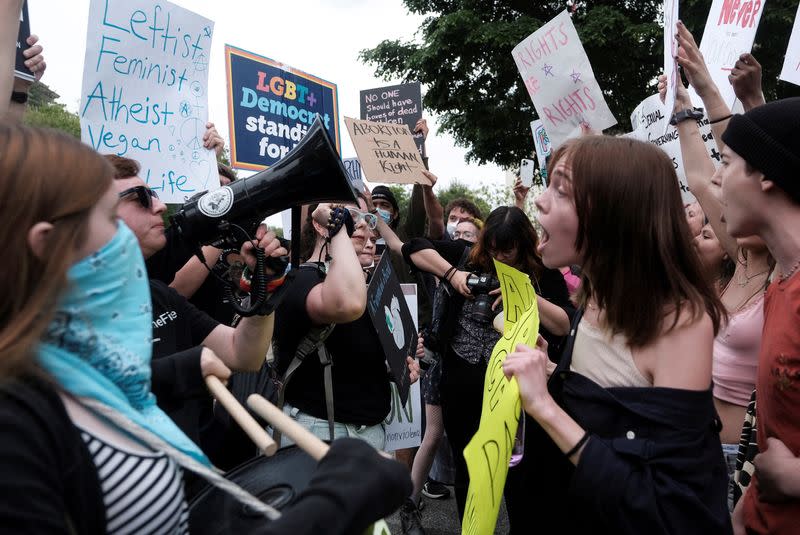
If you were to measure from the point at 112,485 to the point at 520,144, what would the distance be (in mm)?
16830

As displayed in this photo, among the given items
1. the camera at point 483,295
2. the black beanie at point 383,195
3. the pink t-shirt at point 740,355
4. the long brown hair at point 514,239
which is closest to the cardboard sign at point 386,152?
the black beanie at point 383,195

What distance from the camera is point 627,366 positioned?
4.84 feet

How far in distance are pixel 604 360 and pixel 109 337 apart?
3.84 ft

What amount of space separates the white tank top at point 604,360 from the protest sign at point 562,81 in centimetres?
253

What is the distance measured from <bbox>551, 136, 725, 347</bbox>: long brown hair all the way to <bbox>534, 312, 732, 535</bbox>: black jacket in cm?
17

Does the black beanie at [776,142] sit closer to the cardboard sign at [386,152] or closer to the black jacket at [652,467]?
the black jacket at [652,467]

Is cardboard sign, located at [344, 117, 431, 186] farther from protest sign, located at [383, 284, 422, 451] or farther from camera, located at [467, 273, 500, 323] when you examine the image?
camera, located at [467, 273, 500, 323]

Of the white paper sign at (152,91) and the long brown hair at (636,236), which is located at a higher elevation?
the white paper sign at (152,91)

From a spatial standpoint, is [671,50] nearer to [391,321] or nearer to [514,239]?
[514,239]

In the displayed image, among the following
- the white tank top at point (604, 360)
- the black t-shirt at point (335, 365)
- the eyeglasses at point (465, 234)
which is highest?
the eyeglasses at point (465, 234)

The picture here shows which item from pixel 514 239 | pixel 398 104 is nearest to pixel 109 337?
pixel 514 239

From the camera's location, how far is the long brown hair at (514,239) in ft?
11.1

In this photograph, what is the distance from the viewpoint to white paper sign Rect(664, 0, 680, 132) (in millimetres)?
2809

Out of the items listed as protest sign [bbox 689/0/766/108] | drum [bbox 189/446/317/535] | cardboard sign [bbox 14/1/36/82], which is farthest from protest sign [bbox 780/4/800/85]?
cardboard sign [bbox 14/1/36/82]
